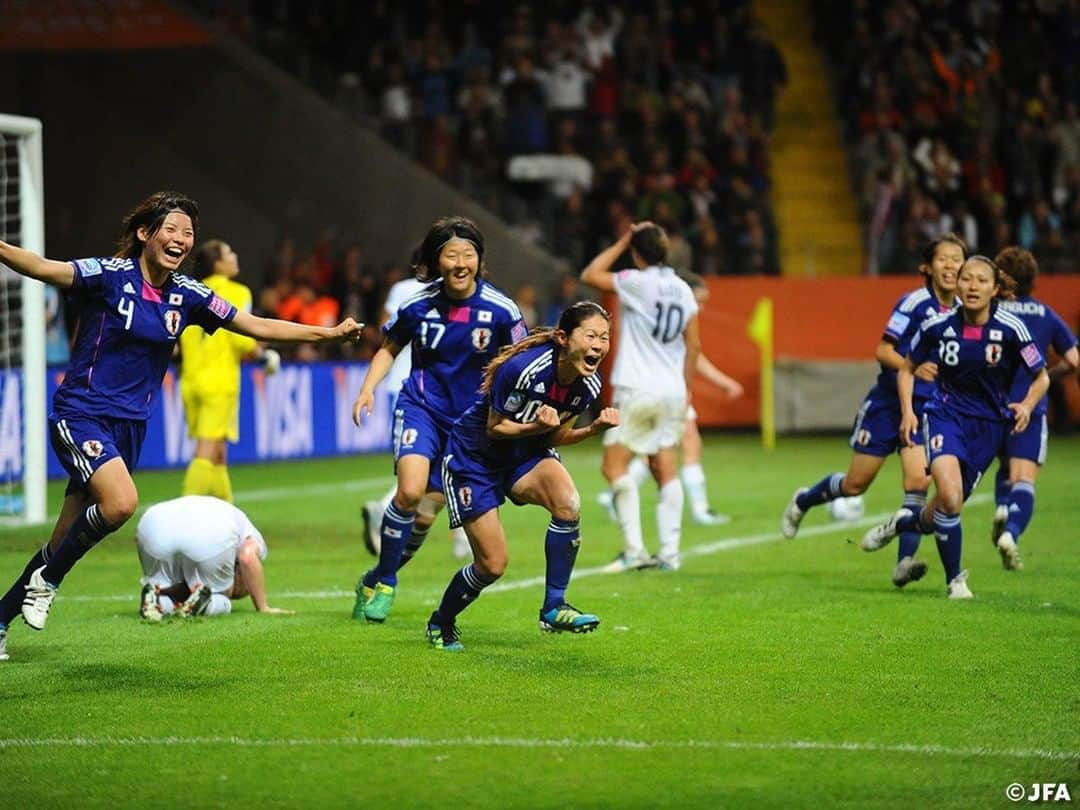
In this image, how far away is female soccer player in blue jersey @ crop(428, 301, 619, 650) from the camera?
8.74 m

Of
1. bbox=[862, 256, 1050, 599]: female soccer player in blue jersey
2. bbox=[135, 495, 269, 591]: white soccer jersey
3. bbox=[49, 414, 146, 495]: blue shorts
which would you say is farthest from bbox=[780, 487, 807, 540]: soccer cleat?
bbox=[49, 414, 146, 495]: blue shorts

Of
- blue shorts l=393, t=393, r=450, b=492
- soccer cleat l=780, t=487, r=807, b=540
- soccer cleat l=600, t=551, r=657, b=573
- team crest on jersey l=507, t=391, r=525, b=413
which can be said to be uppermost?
team crest on jersey l=507, t=391, r=525, b=413

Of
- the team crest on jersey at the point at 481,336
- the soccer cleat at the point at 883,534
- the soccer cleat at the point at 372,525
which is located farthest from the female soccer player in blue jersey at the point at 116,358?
the soccer cleat at the point at 883,534

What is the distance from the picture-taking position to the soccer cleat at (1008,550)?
12.0 metres

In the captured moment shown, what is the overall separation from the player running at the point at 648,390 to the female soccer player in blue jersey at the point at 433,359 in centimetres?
269

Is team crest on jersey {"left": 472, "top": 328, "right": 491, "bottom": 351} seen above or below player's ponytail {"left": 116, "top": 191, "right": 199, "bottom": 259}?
below

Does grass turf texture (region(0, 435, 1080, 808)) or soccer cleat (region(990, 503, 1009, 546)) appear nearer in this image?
grass turf texture (region(0, 435, 1080, 808))

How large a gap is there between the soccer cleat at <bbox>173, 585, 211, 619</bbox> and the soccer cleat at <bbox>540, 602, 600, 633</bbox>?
2.25 metres

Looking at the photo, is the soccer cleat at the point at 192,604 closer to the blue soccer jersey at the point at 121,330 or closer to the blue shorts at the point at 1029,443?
the blue soccer jersey at the point at 121,330

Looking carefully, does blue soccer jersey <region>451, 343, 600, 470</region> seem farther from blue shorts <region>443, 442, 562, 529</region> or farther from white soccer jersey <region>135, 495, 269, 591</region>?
white soccer jersey <region>135, 495, 269, 591</region>

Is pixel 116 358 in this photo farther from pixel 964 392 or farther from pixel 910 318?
pixel 910 318

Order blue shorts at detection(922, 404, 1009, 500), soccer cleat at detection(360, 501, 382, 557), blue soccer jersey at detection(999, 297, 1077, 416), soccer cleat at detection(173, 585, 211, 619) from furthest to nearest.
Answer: soccer cleat at detection(360, 501, 382, 557) → blue soccer jersey at detection(999, 297, 1077, 416) → blue shorts at detection(922, 404, 1009, 500) → soccer cleat at detection(173, 585, 211, 619)

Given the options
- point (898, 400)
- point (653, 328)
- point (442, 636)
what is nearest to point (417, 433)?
point (442, 636)

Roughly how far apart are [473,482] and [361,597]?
1571 mm
